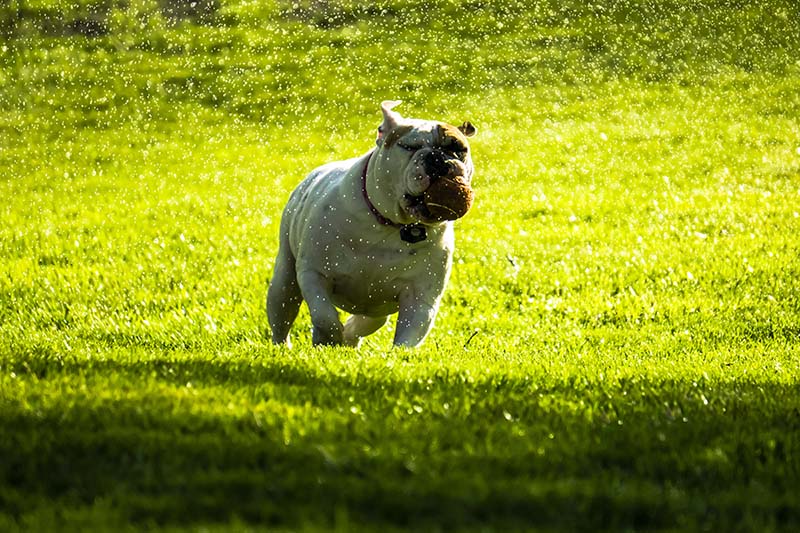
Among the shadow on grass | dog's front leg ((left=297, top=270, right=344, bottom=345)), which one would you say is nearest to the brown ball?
dog's front leg ((left=297, top=270, right=344, bottom=345))

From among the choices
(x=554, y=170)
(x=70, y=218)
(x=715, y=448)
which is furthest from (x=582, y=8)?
(x=715, y=448)

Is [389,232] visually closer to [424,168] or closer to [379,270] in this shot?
[379,270]

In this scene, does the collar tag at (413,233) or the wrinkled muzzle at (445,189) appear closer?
the wrinkled muzzle at (445,189)

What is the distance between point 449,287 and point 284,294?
385 cm

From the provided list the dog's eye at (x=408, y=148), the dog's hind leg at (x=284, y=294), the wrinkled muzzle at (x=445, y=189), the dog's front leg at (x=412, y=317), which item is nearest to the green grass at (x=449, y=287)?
the dog's front leg at (x=412, y=317)

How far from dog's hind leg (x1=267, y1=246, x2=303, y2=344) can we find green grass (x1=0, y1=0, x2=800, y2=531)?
399mm

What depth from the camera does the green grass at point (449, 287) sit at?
3555mm

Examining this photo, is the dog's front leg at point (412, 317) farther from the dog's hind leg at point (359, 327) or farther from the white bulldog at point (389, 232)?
the dog's hind leg at point (359, 327)

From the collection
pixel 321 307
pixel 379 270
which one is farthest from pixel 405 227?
pixel 321 307

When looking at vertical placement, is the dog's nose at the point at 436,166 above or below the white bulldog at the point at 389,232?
above

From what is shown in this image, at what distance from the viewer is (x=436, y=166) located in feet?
21.4

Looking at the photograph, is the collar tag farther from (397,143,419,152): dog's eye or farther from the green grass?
the green grass

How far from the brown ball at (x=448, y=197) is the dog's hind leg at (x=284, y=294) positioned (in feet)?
6.13

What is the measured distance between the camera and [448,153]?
6.67 m
